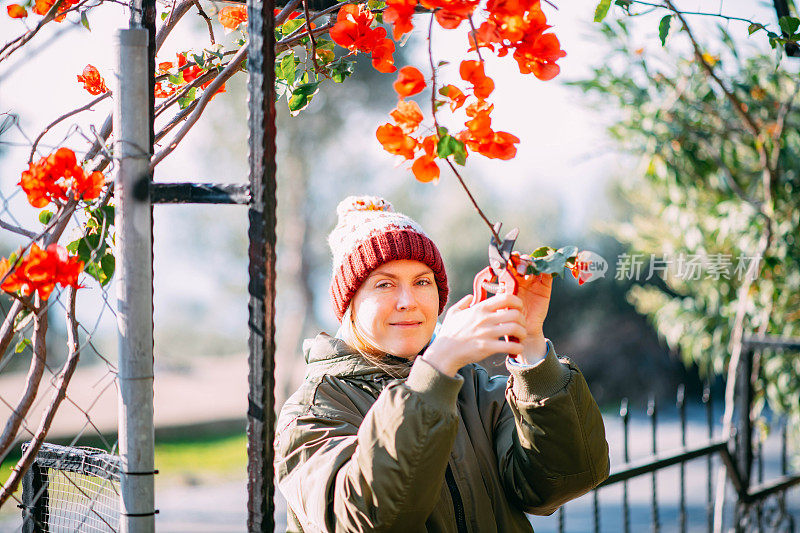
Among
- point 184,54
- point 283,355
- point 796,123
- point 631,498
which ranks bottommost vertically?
point 631,498

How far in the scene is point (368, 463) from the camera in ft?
3.35

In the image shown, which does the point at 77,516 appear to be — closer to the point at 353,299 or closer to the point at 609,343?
the point at 353,299

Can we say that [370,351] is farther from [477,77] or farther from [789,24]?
[789,24]

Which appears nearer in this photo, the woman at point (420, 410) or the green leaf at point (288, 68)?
the woman at point (420, 410)

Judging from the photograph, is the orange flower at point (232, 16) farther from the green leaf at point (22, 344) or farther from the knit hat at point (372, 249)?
the green leaf at point (22, 344)

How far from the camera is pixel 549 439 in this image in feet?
4.14

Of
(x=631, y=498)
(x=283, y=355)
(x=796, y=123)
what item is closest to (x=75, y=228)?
(x=796, y=123)

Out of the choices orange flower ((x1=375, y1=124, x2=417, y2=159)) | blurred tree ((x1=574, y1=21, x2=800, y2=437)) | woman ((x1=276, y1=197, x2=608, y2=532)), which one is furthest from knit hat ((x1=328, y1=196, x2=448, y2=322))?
blurred tree ((x1=574, y1=21, x2=800, y2=437))

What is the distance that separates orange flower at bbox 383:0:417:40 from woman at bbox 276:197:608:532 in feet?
1.34

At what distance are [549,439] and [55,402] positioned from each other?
848 millimetres

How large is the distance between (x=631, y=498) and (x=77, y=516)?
5970 mm

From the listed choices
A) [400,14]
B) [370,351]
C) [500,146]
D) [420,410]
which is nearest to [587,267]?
[500,146]

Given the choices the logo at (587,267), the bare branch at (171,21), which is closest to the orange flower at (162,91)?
the bare branch at (171,21)

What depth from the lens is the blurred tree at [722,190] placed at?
12.8 feet
